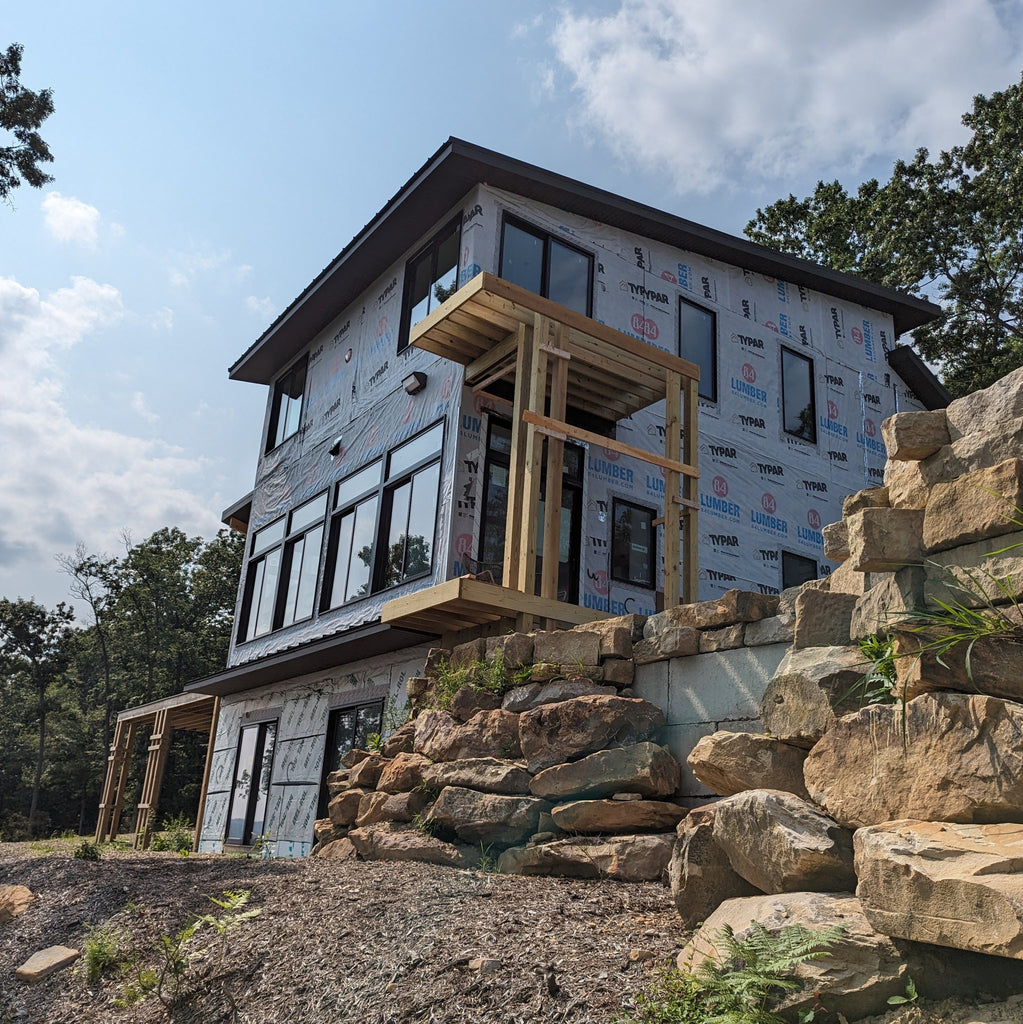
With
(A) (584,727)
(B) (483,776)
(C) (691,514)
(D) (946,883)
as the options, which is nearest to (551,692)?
(A) (584,727)

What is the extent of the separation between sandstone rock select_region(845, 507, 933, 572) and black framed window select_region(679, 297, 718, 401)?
10.9 metres

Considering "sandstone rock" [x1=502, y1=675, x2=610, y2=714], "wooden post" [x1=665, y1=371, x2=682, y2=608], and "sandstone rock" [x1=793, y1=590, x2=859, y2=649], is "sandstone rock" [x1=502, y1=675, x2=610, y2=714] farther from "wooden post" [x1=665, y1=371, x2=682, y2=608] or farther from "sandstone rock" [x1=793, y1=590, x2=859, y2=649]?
"wooden post" [x1=665, y1=371, x2=682, y2=608]

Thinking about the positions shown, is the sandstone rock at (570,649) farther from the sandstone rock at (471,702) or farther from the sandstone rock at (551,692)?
the sandstone rock at (471,702)

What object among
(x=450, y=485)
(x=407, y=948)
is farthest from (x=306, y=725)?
(x=407, y=948)

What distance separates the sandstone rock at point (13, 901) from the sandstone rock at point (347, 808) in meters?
2.54

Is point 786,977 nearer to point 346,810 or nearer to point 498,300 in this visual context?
point 346,810

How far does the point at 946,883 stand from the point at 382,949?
2824mm

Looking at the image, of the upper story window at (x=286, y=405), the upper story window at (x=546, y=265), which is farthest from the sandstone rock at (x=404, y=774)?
the upper story window at (x=286, y=405)

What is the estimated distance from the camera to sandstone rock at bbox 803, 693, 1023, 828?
10.9 feet

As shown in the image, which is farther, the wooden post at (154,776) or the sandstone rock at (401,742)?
the wooden post at (154,776)

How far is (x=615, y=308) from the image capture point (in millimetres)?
14125

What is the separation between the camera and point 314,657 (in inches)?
535

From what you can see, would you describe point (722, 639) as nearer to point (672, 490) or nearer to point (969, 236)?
point (672, 490)

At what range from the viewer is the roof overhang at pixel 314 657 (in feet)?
38.4
